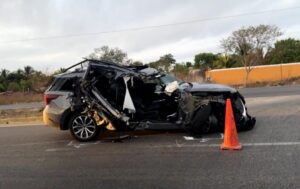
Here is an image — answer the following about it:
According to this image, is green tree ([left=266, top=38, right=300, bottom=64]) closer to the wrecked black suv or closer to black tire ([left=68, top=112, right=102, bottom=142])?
the wrecked black suv

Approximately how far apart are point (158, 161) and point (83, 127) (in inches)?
114

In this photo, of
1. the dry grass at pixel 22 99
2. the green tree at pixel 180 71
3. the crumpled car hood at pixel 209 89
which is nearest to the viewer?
the crumpled car hood at pixel 209 89

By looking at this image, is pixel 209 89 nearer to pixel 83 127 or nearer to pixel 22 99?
pixel 83 127

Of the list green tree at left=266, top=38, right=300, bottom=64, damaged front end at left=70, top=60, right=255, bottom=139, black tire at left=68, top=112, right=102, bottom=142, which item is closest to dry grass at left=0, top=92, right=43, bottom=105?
green tree at left=266, top=38, right=300, bottom=64

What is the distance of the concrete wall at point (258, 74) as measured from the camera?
48.9m

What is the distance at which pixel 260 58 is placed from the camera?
57.1 metres

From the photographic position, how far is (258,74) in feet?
164

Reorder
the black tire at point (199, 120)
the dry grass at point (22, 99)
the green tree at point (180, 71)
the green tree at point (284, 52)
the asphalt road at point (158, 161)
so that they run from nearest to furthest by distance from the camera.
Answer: the asphalt road at point (158, 161), the black tire at point (199, 120), the dry grass at point (22, 99), the green tree at point (180, 71), the green tree at point (284, 52)

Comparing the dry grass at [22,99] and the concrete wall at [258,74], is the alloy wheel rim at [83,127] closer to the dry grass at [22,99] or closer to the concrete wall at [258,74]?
the dry grass at [22,99]

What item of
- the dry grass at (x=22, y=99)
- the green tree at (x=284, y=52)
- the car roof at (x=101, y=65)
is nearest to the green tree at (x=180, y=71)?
the green tree at (x=284, y=52)

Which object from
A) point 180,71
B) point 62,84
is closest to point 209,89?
point 62,84

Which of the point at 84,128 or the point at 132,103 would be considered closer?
the point at 132,103

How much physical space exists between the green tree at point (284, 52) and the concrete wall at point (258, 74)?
1250cm

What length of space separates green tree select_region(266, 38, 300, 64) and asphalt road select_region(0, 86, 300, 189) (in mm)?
53941
